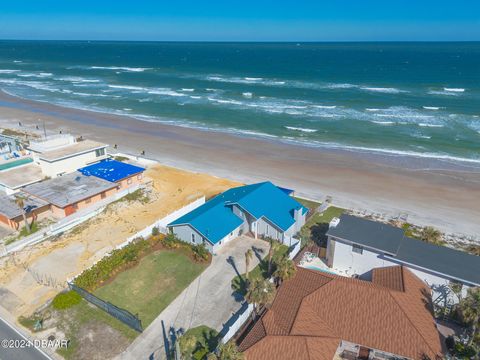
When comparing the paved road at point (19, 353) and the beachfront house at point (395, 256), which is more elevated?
the beachfront house at point (395, 256)

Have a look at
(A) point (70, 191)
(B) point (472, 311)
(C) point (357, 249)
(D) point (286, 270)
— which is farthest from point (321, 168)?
(B) point (472, 311)

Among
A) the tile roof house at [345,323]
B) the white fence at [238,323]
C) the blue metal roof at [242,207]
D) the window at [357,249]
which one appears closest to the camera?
the tile roof house at [345,323]

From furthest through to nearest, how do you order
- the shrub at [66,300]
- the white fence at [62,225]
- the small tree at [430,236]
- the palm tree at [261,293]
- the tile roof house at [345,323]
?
the white fence at [62,225] < the small tree at [430,236] < the shrub at [66,300] < the palm tree at [261,293] < the tile roof house at [345,323]

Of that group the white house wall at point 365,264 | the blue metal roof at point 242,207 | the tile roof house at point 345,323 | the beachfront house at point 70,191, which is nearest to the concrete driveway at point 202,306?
the blue metal roof at point 242,207

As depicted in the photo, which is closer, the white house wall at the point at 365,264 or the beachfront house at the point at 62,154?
the white house wall at the point at 365,264

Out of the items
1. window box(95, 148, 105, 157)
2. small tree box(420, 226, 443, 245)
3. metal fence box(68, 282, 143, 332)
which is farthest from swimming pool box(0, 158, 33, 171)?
small tree box(420, 226, 443, 245)

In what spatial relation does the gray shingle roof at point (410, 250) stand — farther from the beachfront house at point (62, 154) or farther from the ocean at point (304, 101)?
the ocean at point (304, 101)

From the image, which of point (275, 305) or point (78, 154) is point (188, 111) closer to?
point (78, 154)
